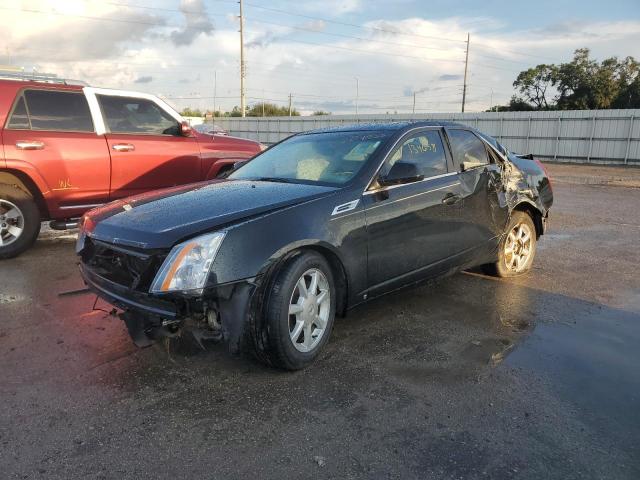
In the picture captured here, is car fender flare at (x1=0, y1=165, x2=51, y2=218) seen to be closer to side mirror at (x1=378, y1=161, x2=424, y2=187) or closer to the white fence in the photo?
side mirror at (x1=378, y1=161, x2=424, y2=187)

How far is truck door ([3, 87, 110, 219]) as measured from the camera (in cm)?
612

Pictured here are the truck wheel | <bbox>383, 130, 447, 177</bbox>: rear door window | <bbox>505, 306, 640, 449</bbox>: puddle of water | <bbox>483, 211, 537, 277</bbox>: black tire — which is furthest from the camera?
the truck wheel

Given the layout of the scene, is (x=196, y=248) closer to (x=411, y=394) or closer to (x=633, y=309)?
(x=411, y=394)

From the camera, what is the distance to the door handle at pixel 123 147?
677 cm

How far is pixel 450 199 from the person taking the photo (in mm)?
4691

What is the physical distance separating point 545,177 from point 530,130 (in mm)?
24170

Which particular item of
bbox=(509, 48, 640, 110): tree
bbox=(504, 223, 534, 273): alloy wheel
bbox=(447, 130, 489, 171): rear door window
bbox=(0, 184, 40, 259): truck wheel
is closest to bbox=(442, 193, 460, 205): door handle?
bbox=(447, 130, 489, 171): rear door window

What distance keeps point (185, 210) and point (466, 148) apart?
2.91 m

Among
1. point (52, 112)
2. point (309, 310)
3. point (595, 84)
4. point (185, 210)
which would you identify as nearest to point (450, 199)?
point (309, 310)

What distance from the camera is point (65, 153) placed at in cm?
634

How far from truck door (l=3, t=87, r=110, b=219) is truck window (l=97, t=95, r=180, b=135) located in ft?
0.86

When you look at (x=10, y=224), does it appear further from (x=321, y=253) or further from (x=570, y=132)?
(x=570, y=132)

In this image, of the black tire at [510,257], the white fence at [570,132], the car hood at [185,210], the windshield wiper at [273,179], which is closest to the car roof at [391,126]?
the windshield wiper at [273,179]

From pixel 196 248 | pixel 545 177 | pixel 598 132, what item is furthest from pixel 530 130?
pixel 196 248
